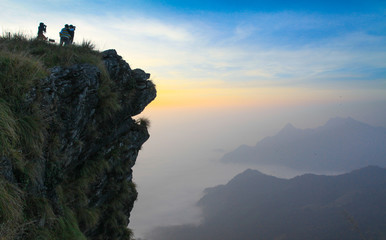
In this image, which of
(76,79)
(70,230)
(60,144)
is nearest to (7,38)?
(76,79)

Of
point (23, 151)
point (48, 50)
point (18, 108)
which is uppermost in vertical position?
point (48, 50)

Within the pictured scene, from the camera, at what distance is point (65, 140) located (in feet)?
24.6

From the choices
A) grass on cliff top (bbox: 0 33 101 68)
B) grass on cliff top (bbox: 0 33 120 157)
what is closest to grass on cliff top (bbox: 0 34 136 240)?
grass on cliff top (bbox: 0 33 120 157)

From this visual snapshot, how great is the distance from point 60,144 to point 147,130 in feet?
23.2

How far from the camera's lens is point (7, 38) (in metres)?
10.0

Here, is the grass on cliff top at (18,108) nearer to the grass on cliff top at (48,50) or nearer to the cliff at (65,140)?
the cliff at (65,140)

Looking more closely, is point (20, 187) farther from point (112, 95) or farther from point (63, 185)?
point (112, 95)

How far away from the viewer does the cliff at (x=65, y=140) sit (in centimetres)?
533

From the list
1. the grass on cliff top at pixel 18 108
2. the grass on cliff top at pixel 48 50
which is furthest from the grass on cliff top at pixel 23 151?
the grass on cliff top at pixel 48 50

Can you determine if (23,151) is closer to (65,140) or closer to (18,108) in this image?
(18,108)

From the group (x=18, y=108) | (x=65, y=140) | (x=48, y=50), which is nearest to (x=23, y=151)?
(x=18, y=108)

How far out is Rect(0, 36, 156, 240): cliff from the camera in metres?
5.33

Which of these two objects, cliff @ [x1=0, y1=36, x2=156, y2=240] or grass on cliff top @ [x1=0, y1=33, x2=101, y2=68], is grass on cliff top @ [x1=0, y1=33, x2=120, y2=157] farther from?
grass on cliff top @ [x1=0, y1=33, x2=101, y2=68]

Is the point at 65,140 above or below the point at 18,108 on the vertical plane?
below
